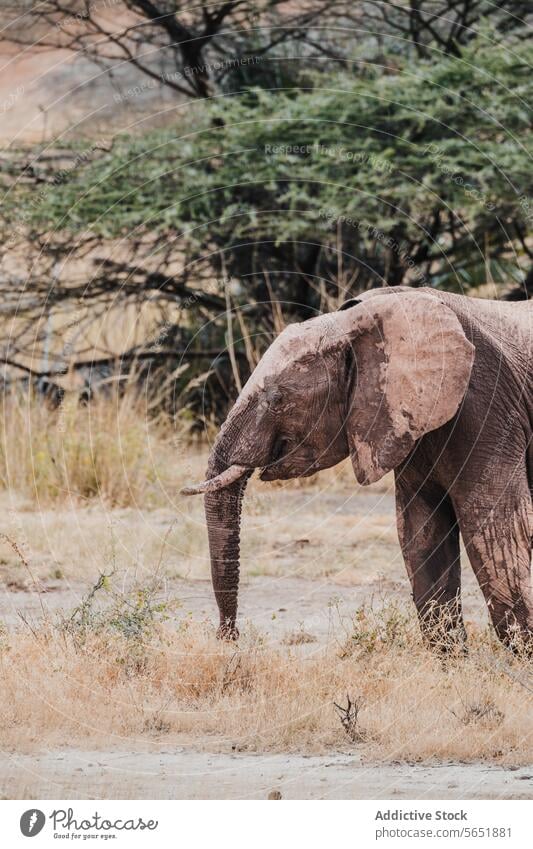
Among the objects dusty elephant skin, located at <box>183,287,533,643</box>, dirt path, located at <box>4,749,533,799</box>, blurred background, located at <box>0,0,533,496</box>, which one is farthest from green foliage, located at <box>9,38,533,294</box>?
dirt path, located at <box>4,749,533,799</box>

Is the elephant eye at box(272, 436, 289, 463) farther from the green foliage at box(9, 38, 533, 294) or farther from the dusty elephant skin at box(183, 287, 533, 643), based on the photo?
the green foliage at box(9, 38, 533, 294)

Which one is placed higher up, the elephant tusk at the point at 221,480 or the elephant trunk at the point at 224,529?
the elephant tusk at the point at 221,480

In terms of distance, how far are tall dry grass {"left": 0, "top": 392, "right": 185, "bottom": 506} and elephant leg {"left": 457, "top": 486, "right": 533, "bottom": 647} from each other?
6.53m

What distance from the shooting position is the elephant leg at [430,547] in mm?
8898

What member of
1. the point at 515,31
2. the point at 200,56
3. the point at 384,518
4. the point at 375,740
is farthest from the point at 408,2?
the point at 375,740

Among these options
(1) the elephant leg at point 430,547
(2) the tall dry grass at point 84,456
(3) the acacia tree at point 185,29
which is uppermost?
(3) the acacia tree at point 185,29

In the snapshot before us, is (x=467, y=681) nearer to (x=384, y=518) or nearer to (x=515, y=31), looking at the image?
(x=384, y=518)

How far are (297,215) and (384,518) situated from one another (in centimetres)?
586

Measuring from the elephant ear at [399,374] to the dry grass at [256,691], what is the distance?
1175 millimetres

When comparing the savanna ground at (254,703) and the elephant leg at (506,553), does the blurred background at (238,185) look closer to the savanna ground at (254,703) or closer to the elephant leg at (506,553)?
the savanna ground at (254,703)

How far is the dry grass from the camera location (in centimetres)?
759
